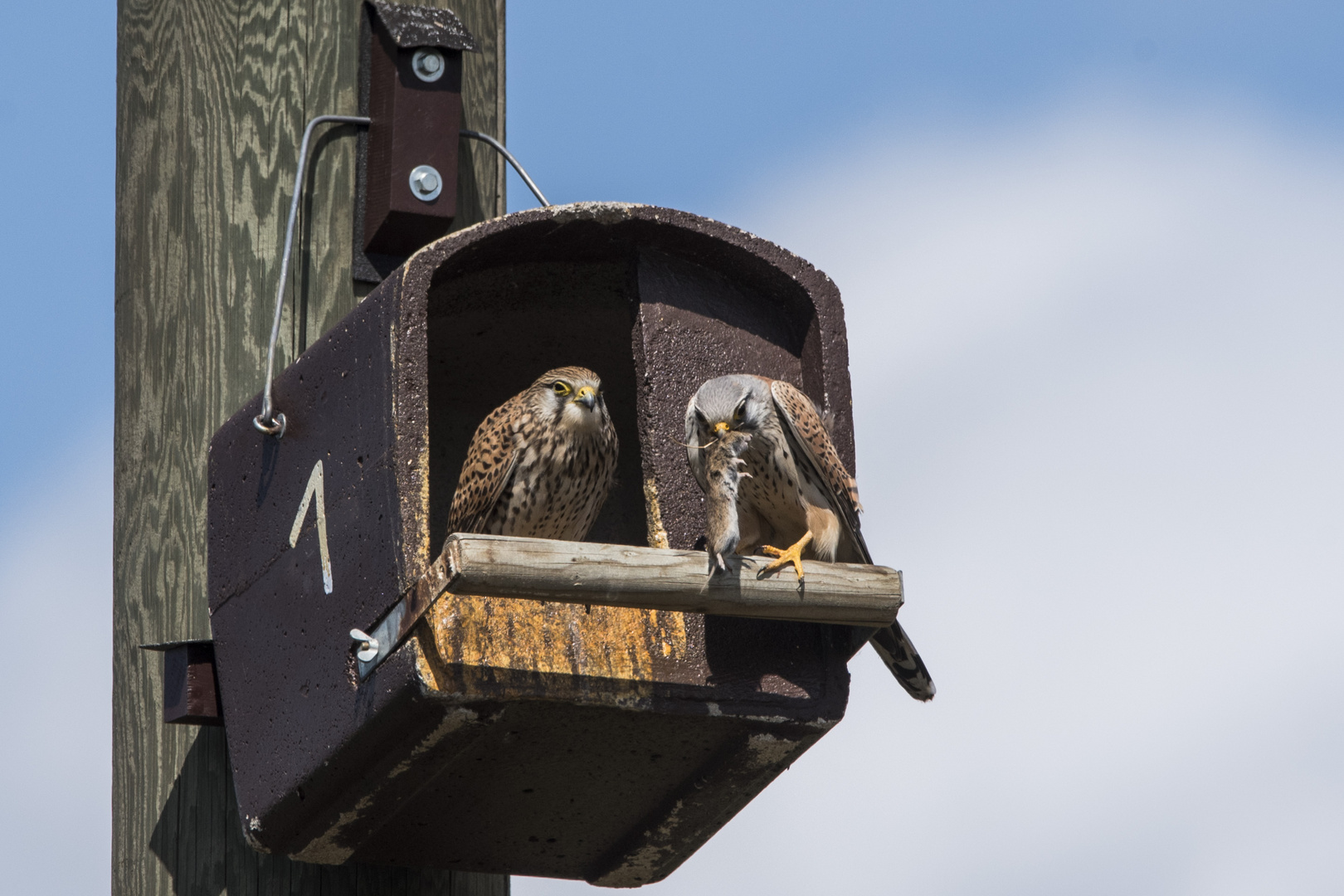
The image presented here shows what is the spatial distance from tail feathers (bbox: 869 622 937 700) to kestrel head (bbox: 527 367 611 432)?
0.78 m

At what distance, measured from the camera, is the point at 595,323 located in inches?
206

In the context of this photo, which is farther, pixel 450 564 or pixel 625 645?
pixel 625 645

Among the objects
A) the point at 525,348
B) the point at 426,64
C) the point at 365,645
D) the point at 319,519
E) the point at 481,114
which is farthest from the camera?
the point at 525,348

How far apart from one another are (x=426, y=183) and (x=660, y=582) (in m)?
1.33

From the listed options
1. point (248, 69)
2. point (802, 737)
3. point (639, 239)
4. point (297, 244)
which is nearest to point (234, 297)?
point (297, 244)

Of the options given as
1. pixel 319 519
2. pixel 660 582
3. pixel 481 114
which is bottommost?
pixel 660 582

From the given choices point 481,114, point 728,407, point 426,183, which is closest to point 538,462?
point 728,407

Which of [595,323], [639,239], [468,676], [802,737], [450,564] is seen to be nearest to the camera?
[450,564]

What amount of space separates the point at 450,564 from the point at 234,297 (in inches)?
50.2

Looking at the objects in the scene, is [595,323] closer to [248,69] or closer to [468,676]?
[248,69]

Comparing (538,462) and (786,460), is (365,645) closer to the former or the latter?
(538,462)

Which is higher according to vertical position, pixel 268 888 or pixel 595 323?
pixel 595 323

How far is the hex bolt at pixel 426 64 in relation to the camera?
189 inches

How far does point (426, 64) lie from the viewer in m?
4.81
